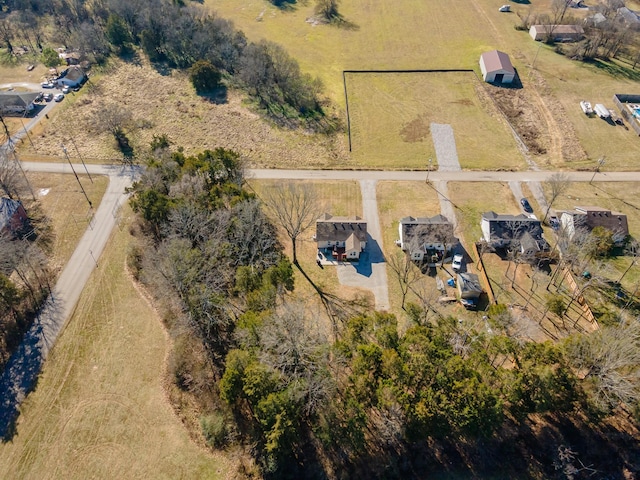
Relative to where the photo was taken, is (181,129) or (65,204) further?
(181,129)

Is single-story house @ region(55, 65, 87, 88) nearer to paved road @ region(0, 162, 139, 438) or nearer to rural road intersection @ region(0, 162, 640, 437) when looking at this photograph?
paved road @ region(0, 162, 139, 438)

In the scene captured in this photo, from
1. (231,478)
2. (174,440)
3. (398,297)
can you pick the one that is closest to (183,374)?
(174,440)

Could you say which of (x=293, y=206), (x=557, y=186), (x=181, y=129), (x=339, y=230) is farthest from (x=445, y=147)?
(x=181, y=129)

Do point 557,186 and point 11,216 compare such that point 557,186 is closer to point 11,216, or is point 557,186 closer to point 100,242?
point 100,242

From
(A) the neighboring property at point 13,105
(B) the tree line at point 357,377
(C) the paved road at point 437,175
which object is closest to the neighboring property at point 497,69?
(C) the paved road at point 437,175

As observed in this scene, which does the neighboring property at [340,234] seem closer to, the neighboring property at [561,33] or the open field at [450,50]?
the open field at [450,50]

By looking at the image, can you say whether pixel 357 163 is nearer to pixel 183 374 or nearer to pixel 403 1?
pixel 183 374
